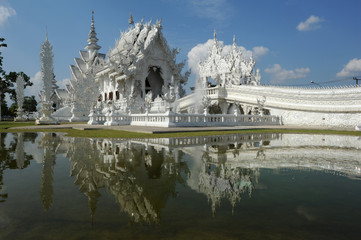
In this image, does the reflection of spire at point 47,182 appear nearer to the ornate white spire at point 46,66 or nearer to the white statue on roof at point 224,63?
the ornate white spire at point 46,66

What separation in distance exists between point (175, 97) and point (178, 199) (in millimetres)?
14032

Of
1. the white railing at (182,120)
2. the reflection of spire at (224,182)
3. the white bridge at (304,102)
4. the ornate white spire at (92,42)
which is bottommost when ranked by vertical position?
the reflection of spire at (224,182)

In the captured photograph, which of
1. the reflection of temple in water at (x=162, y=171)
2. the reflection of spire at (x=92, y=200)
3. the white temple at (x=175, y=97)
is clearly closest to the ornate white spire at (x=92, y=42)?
the white temple at (x=175, y=97)

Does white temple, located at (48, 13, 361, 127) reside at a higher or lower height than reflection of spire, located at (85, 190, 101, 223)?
higher

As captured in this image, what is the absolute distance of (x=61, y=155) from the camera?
242 inches

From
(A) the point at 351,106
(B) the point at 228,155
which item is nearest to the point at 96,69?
(A) the point at 351,106

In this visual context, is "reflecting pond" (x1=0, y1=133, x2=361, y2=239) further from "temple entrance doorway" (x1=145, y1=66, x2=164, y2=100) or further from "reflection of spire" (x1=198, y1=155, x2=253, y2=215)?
"temple entrance doorway" (x1=145, y1=66, x2=164, y2=100)

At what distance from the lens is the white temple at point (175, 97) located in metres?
19.8

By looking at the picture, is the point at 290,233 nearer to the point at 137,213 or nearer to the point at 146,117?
the point at 137,213

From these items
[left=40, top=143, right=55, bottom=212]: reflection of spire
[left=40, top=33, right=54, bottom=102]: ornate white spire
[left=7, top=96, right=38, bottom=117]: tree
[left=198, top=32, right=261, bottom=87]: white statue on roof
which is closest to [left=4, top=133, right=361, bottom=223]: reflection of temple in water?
[left=40, top=143, right=55, bottom=212]: reflection of spire

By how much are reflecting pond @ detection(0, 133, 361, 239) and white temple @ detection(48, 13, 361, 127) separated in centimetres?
1106

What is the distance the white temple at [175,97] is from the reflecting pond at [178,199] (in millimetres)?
11064

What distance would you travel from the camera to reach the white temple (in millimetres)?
19750

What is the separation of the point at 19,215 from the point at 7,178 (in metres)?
1.80
